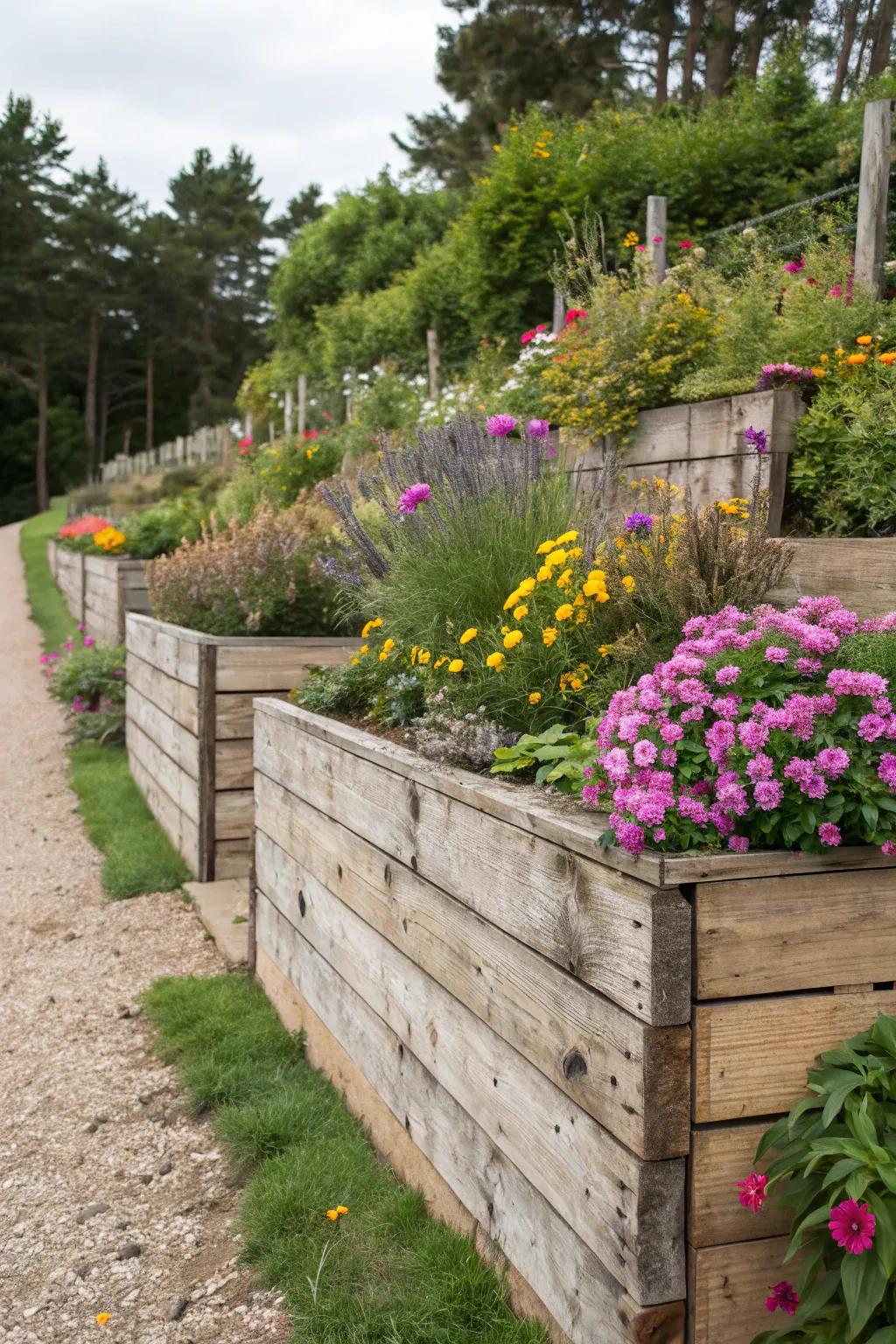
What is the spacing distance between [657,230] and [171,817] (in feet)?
14.0

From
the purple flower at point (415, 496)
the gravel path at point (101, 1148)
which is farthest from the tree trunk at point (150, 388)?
the purple flower at point (415, 496)

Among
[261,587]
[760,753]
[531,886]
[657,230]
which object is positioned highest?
[657,230]

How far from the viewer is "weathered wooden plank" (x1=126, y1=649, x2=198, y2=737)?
4824 mm

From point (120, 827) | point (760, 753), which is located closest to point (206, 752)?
point (120, 827)

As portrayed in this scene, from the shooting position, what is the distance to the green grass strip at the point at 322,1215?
1979mm

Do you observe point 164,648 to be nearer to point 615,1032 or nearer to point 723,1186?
point 615,1032

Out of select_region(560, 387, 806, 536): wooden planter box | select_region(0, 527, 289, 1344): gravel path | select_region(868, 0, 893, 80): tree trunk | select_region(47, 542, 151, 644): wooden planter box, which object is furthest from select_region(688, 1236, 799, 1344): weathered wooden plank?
select_region(868, 0, 893, 80): tree trunk

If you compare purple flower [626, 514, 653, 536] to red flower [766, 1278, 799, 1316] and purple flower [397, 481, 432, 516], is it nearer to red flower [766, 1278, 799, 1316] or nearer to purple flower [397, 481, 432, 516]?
purple flower [397, 481, 432, 516]

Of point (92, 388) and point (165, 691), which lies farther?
point (92, 388)

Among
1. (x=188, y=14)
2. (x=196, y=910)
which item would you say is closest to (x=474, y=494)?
(x=196, y=910)

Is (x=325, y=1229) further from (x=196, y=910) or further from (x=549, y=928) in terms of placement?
(x=196, y=910)

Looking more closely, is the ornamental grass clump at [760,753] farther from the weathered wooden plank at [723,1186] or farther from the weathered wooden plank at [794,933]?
→ the weathered wooden plank at [723,1186]

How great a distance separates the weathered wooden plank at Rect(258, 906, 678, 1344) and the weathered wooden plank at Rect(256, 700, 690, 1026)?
431 mm

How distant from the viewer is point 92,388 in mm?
44031
